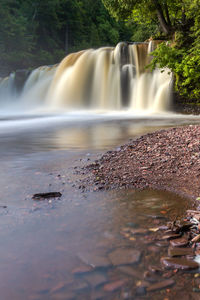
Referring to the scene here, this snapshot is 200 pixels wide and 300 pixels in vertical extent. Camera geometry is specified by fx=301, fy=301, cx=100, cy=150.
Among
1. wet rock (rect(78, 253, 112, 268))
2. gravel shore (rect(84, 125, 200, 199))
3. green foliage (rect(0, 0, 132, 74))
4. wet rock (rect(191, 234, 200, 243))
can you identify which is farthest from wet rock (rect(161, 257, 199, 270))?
green foliage (rect(0, 0, 132, 74))

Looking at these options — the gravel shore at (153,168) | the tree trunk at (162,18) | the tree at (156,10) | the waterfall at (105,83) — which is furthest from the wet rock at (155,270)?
the tree trunk at (162,18)

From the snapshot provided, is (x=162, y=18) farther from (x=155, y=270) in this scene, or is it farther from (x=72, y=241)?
(x=155, y=270)

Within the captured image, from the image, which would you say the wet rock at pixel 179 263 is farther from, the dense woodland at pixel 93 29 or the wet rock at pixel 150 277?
the dense woodland at pixel 93 29

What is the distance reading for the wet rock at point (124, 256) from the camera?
2.10 metres

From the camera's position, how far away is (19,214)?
300 centimetres

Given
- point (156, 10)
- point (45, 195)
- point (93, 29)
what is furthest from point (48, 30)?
point (45, 195)

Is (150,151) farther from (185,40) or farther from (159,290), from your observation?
(185,40)

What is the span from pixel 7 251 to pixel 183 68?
39.1 feet

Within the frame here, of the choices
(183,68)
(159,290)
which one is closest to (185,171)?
(159,290)

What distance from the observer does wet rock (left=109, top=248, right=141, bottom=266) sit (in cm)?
210

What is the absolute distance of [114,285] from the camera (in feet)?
6.09

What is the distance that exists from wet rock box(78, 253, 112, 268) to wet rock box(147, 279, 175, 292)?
35 centimetres

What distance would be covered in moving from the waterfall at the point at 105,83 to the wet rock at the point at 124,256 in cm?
1495

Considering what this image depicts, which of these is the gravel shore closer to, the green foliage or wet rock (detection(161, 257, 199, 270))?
wet rock (detection(161, 257, 199, 270))
